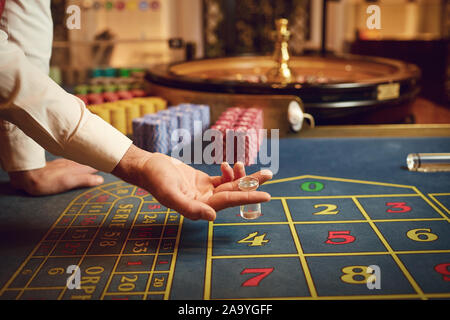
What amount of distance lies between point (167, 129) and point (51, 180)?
60 centimetres

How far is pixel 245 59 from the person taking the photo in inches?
159

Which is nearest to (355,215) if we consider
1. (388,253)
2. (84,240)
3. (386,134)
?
(388,253)

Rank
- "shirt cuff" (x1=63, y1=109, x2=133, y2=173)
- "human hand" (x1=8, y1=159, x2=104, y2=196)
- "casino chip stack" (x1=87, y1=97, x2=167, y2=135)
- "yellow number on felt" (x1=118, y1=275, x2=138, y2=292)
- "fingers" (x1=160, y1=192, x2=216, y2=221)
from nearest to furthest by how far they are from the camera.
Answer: "yellow number on felt" (x1=118, y1=275, x2=138, y2=292)
"fingers" (x1=160, y1=192, x2=216, y2=221)
"shirt cuff" (x1=63, y1=109, x2=133, y2=173)
"human hand" (x1=8, y1=159, x2=104, y2=196)
"casino chip stack" (x1=87, y1=97, x2=167, y2=135)

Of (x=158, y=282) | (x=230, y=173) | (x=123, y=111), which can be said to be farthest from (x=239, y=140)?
(x=158, y=282)

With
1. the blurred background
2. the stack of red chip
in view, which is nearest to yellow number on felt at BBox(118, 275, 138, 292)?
the stack of red chip

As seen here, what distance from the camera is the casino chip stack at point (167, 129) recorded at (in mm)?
2020

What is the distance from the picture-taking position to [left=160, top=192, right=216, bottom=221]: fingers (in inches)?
45.7

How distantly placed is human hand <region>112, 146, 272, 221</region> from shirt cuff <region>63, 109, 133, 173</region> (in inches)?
1.3

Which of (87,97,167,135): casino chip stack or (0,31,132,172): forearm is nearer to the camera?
(0,31,132,172): forearm

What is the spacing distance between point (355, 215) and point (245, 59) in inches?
112

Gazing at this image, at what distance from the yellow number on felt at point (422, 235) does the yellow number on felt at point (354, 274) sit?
0.24m

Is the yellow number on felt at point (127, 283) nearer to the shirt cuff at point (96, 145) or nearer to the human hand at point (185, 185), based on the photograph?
the human hand at point (185, 185)

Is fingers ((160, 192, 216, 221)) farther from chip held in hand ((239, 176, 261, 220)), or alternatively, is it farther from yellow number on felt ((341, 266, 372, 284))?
yellow number on felt ((341, 266, 372, 284))

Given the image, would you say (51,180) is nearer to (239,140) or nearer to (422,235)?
(239,140)
